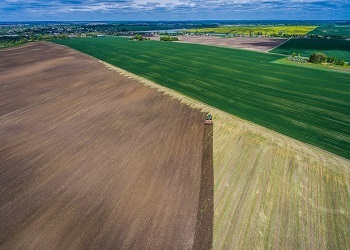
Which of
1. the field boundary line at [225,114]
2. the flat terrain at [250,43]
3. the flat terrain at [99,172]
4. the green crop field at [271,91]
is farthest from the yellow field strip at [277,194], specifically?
the flat terrain at [250,43]

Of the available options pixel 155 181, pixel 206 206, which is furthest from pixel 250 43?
pixel 206 206

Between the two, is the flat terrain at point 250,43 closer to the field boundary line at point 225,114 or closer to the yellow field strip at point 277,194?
the field boundary line at point 225,114

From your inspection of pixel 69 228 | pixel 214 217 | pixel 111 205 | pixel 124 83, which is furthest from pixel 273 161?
pixel 124 83

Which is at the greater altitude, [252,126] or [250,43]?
[250,43]

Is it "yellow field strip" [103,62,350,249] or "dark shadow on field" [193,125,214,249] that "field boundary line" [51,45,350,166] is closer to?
"yellow field strip" [103,62,350,249]

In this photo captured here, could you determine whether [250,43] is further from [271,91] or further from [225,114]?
[225,114]

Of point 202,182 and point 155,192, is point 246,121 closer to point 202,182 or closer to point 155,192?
point 202,182
